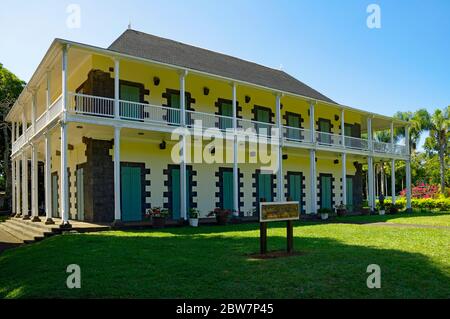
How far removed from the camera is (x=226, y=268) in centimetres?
704

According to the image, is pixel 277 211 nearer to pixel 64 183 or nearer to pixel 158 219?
pixel 158 219

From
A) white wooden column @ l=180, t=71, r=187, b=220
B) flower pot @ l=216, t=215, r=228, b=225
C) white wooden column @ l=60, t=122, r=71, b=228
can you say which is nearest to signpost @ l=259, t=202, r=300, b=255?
white wooden column @ l=60, t=122, r=71, b=228

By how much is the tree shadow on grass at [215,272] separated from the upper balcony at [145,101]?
22.0 feet

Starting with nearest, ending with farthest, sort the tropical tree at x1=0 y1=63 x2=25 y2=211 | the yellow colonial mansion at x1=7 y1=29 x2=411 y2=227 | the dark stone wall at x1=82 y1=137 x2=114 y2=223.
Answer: the yellow colonial mansion at x1=7 y1=29 x2=411 y2=227 < the dark stone wall at x1=82 y1=137 x2=114 y2=223 < the tropical tree at x1=0 y1=63 x2=25 y2=211

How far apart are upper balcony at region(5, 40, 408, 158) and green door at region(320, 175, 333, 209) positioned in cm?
219

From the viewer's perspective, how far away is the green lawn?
18.5ft

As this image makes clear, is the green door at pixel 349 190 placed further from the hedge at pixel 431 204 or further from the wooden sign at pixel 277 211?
the wooden sign at pixel 277 211

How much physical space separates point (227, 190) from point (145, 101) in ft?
19.0

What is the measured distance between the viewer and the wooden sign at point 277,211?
8.23 metres

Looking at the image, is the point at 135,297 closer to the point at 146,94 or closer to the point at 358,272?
the point at 358,272

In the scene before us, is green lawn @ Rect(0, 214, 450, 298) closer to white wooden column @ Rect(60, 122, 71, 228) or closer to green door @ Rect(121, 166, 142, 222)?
white wooden column @ Rect(60, 122, 71, 228)

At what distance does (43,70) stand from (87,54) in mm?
2108
